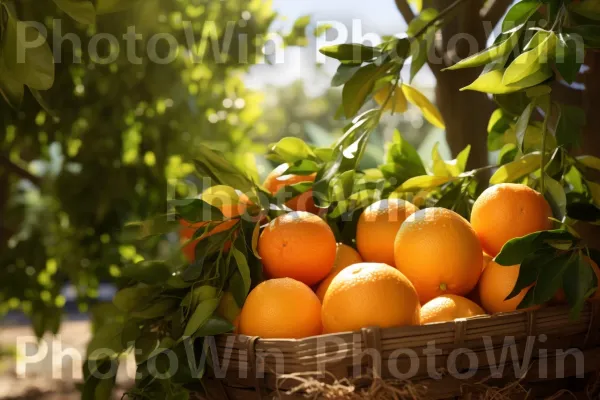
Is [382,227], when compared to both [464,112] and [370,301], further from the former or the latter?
[464,112]

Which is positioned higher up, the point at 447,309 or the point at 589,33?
the point at 589,33

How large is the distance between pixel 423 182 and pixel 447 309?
7.2 inches

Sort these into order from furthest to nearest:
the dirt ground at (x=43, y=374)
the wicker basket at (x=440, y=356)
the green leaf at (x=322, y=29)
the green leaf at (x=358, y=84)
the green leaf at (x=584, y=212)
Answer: the dirt ground at (x=43, y=374) < the green leaf at (x=322, y=29) < the green leaf at (x=358, y=84) < the green leaf at (x=584, y=212) < the wicker basket at (x=440, y=356)

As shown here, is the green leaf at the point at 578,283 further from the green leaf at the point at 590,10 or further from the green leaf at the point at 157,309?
the green leaf at the point at 157,309

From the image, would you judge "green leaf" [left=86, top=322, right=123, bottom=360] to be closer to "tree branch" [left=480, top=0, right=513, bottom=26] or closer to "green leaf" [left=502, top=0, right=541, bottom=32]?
"green leaf" [left=502, top=0, right=541, bottom=32]

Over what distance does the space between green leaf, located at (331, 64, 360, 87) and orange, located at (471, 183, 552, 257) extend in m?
0.19

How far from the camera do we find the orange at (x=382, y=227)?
2.29 feet

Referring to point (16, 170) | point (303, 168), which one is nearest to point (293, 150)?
point (303, 168)

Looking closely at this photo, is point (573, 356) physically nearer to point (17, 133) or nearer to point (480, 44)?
point (480, 44)

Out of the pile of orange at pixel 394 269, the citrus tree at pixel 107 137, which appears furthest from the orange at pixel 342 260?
the citrus tree at pixel 107 137

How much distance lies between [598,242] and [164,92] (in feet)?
2.88

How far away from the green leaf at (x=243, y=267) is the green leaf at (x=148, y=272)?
86 mm

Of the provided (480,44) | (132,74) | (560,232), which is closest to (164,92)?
(132,74)

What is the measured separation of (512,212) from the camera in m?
0.64
